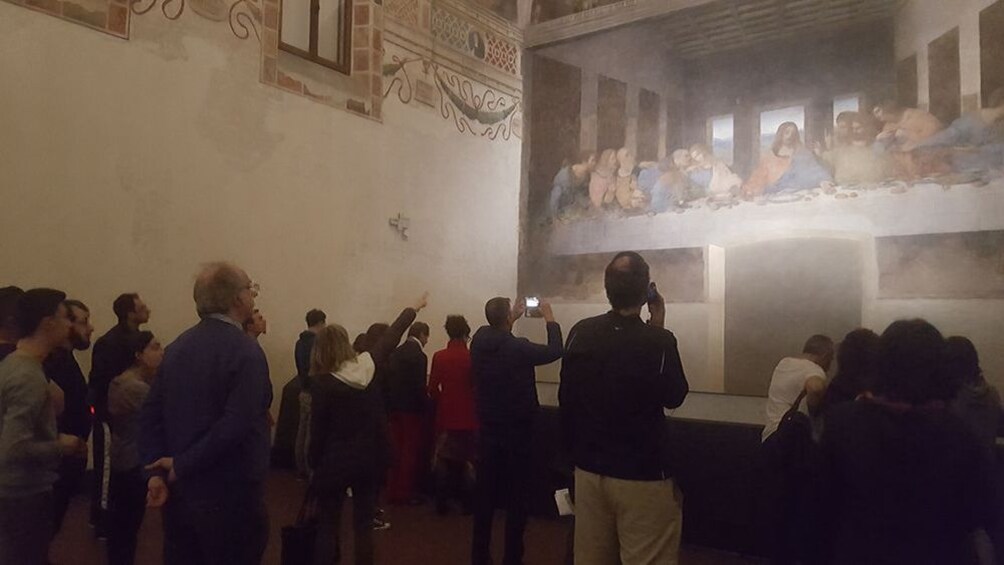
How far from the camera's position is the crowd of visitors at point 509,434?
198 cm

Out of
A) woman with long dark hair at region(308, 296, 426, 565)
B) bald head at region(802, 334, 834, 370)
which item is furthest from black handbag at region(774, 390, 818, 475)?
woman with long dark hair at region(308, 296, 426, 565)

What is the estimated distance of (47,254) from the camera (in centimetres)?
607

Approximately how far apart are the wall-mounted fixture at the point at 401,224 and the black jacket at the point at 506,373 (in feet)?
15.8

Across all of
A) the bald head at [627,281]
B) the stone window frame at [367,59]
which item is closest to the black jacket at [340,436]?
the bald head at [627,281]

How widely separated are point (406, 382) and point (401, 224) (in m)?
3.10

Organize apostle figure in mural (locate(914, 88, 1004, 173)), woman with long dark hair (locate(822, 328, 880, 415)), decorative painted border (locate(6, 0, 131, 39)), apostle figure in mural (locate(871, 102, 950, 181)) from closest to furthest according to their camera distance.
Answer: woman with long dark hair (locate(822, 328, 880, 415)), decorative painted border (locate(6, 0, 131, 39)), apostle figure in mural (locate(914, 88, 1004, 173)), apostle figure in mural (locate(871, 102, 950, 181))

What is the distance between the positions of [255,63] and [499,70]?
12.6 ft

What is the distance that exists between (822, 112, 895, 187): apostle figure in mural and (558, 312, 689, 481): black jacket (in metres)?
6.13

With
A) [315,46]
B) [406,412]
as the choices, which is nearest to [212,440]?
[406,412]

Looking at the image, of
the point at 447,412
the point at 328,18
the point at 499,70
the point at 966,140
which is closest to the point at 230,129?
the point at 328,18

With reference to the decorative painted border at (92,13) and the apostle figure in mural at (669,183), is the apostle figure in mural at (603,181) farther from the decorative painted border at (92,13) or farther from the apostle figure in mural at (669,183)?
the decorative painted border at (92,13)

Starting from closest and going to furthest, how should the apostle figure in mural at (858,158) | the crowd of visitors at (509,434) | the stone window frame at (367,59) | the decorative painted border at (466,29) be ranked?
the crowd of visitors at (509,434)
the apostle figure in mural at (858,158)
the stone window frame at (367,59)
the decorative painted border at (466,29)

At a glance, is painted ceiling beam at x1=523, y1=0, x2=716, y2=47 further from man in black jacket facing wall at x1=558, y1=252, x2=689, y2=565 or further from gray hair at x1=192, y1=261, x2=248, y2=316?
gray hair at x1=192, y1=261, x2=248, y2=316

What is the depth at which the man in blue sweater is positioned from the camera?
2.68 meters
